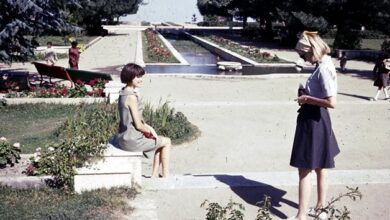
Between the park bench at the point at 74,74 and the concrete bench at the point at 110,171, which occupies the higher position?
the concrete bench at the point at 110,171

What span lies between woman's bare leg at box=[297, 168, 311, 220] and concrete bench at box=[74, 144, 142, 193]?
5.41 feet

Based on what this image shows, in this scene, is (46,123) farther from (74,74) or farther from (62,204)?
(62,204)

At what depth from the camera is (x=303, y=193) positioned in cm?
428

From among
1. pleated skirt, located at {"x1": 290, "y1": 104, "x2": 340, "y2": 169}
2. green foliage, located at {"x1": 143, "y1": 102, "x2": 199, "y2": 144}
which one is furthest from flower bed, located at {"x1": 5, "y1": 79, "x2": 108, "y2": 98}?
pleated skirt, located at {"x1": 290, "y1": 104, "x2": 340, "y2": 169}

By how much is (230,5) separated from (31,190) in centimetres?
4743

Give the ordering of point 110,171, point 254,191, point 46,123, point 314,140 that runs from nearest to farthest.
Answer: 1. point 314,140
2. point 110,171
3. point 254,191
4. point 46,123

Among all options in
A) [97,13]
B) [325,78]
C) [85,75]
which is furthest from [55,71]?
[97,13]

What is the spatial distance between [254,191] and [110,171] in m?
1.57

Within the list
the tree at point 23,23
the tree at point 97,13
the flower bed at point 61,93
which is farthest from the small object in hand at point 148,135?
the tree at point 97,13

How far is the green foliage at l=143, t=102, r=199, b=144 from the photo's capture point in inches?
319

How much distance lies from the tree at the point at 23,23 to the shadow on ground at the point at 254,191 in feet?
28.9

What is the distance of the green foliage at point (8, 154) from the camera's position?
216 inches

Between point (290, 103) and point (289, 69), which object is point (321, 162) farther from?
point (289, 69)

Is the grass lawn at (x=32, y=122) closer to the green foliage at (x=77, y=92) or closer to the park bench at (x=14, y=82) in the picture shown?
the green foliage at (x=77, y=92)
